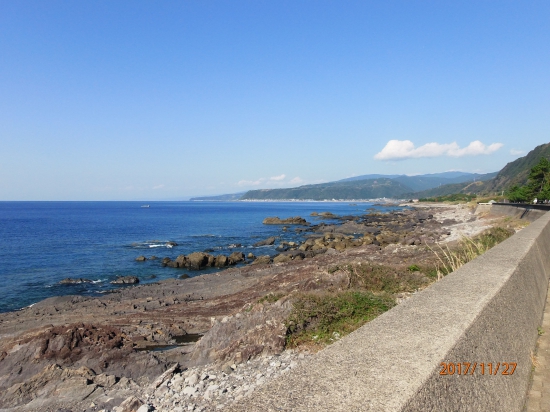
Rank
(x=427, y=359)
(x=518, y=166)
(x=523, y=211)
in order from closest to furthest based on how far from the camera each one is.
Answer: (x=427, y=359), (x=523, y=211), (x=518, y=166)

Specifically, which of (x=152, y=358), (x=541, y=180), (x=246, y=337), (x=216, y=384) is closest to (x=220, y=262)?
(x=152, y=358)

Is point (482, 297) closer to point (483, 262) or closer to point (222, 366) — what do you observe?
point (483, 262)

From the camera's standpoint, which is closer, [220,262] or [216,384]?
[216,384]

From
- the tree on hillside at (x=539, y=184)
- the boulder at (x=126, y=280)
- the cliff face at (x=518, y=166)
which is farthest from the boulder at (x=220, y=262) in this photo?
the cliff face at (x=518, y=166)

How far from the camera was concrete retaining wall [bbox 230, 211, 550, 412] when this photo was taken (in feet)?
7.38

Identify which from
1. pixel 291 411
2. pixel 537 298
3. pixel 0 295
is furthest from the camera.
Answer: pixel 0 295

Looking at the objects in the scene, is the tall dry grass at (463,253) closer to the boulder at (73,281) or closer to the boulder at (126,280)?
the boulder at (126,280)

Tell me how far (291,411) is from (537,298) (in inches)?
207

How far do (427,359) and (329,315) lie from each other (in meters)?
5.47

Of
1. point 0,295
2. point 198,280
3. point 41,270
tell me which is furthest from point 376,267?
point 41,270

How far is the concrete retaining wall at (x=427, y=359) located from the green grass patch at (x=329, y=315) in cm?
332

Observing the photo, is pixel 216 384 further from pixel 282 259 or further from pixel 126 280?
pixel 282 259

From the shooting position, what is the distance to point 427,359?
2576mm

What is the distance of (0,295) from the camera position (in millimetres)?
21672
